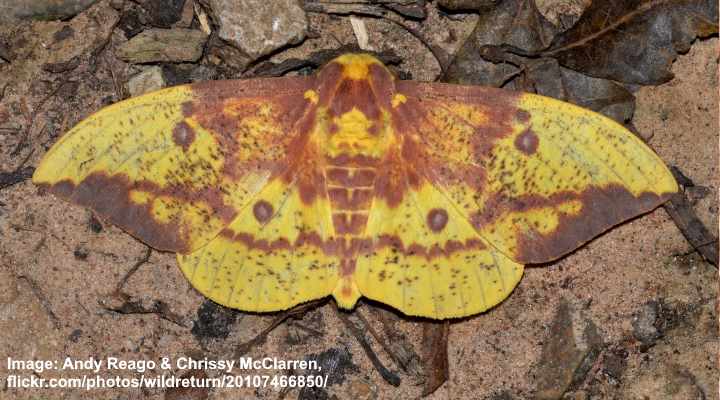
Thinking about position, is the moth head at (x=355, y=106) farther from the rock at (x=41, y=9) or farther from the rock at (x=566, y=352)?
the rock at (x=41, y=9)

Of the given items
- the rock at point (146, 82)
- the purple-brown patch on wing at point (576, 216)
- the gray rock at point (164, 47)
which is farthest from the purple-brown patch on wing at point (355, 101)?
the rock at point (146, 82)

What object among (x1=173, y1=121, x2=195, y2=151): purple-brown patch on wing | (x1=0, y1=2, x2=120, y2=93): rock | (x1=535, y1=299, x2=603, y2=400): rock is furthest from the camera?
(x1=0, y1=2, x2=120, y2=93): rock

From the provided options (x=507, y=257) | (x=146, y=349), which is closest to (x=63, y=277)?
(x=146, y=349)

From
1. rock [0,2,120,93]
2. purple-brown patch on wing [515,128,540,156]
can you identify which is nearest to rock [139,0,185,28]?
rock [0,2,120,93]

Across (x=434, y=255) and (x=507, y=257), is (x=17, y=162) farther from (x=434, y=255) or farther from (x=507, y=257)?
(x=507, y=257)

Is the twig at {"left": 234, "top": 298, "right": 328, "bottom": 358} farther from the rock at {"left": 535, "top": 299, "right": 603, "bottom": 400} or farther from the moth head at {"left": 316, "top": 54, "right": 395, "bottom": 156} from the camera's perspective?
the rock at {"left": 535, "top": 299, "right": 603, "bottom": 400}

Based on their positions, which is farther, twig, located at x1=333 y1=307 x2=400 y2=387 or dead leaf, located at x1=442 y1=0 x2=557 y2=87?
dead leaf, located at x1=442 y1=0 x2=557 y2=87
